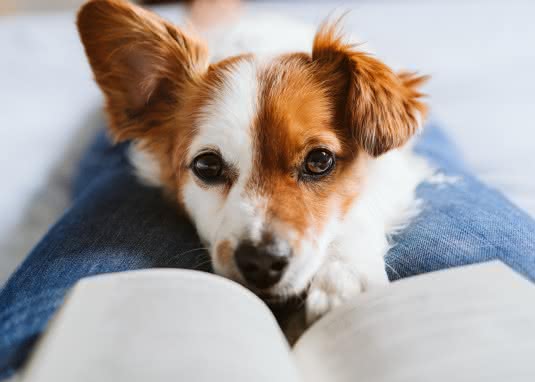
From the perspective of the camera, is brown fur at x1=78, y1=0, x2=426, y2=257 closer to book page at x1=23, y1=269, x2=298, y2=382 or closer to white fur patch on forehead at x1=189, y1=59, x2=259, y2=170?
white fur patch on forehead at x1=189, y1=59, x2=259, y2=170

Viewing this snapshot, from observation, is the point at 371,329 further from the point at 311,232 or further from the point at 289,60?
the point at 289,60

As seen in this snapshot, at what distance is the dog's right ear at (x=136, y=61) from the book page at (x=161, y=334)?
2.40 feet

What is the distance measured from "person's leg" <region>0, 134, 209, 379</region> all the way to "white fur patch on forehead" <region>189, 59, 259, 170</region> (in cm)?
25

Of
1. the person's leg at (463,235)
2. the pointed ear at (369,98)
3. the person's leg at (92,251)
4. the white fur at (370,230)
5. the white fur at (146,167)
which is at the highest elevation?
the pointed ear at (369,98)

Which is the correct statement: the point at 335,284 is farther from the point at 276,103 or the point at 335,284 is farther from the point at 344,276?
the point at 276,103

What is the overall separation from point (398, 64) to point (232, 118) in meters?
1.62

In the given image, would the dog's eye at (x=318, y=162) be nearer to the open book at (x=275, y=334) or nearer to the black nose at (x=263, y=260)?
the black nose at (x=263, y=260)

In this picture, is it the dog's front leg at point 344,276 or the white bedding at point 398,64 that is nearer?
the dog's front leg at point 344,276

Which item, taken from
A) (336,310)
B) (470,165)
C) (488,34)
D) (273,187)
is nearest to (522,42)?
(488,34)

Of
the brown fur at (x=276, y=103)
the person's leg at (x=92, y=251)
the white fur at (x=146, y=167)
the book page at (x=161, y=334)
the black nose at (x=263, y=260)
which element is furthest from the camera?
the white fur at (x=146, y=167)

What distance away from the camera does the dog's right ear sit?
4.96 ft

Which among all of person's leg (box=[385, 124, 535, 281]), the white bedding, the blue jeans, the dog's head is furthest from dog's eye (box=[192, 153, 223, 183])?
the white bedding

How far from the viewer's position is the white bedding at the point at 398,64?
1.98 m

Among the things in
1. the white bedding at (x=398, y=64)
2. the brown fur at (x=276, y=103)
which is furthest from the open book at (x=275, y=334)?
the white bedding at (x=398, y=64)
